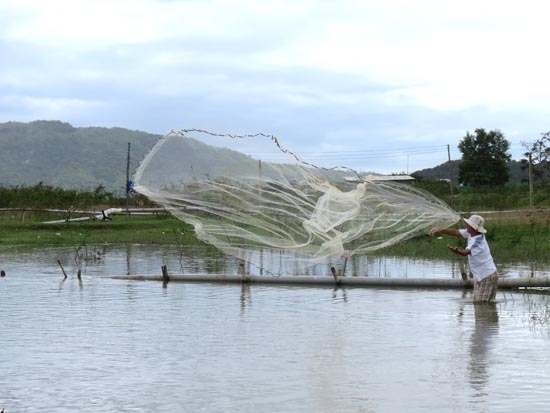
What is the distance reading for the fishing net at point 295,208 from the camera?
14375 millimetres

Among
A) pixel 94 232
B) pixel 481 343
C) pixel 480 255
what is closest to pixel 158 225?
pixel 94 232

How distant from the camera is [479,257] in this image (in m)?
12.9

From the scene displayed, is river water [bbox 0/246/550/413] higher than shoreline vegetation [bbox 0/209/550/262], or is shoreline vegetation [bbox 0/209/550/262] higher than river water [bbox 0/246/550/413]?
shoreline vegetation [bbox 0/209/550/262]

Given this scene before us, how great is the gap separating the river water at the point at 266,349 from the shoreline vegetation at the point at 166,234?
5.28 m

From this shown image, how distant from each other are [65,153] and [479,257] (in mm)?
142814

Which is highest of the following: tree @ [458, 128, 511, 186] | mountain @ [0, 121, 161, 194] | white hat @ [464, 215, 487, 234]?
mountain @ [0, 121, 161, 194]

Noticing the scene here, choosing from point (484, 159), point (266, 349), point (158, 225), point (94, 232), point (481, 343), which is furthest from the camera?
point (484, 159)

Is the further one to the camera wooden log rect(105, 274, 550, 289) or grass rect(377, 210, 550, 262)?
grass rect(377, 210, 550, 262)

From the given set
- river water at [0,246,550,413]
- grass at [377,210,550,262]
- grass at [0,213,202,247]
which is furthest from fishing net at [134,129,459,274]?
grass at [0,213,202,247]

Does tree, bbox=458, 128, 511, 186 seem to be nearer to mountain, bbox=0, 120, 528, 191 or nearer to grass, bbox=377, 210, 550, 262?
grass, bbox=377, 210, 550, 262

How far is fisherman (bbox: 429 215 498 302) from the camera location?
12867 mm

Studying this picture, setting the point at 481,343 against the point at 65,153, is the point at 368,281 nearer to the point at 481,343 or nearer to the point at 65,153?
the point at 481,343

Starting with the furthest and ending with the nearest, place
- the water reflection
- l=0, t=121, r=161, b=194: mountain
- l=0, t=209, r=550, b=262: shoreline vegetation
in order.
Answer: l=0, t=121, r=161, b=194: mountain < l=0, t=209, r=550, b=262: shoreline vegetation < the water reflection

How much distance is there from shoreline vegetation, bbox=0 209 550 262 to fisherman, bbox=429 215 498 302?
22.0 ft
